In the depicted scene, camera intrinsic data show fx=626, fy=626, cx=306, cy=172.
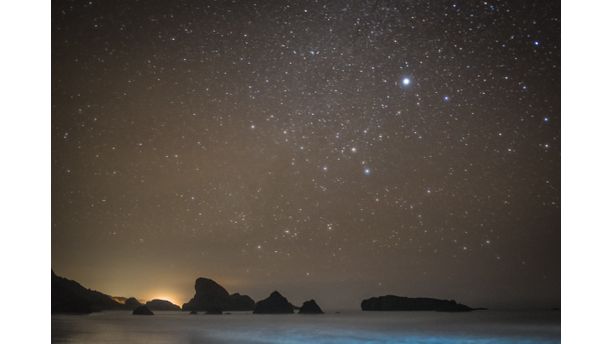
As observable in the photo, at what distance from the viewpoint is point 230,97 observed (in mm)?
3732

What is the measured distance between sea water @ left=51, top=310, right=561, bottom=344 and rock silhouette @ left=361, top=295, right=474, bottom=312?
0.14 feet

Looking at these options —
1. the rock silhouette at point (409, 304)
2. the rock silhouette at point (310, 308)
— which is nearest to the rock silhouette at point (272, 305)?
the rock silhouette at point (310, 308)

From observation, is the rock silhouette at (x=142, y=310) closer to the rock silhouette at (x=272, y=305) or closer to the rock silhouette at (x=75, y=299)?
the rock silhouette at (x=75, y=299)

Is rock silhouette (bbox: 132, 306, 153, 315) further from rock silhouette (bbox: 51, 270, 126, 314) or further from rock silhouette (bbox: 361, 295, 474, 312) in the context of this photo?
rock silhouette (bbox: 361, 295, 474, 312)

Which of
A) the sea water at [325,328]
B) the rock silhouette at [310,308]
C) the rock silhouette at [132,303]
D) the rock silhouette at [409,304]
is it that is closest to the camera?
the sea water at [325,328]

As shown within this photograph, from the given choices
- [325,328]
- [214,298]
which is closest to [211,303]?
[214,298]

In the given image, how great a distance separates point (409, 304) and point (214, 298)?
47.1 inches

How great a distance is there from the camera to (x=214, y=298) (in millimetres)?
3885

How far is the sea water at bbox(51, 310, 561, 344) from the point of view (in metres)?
3.44

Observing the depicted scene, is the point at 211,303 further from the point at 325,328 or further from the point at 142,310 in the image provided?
the point at 325,328

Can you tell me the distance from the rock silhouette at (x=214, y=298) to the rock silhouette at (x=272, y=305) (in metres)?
0.05

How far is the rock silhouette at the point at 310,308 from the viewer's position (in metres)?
3.69

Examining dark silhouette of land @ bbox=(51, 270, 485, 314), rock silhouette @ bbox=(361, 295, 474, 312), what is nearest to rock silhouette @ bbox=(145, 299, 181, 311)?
dark silhouette of land @ bbox=(51, 270, 485, 314)
